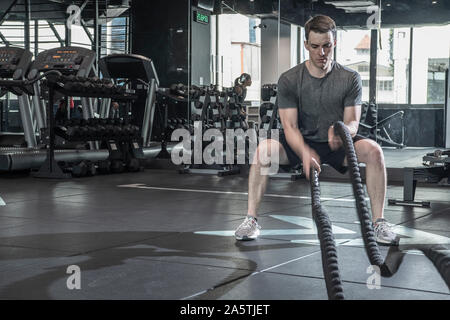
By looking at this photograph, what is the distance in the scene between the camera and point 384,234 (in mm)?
2740

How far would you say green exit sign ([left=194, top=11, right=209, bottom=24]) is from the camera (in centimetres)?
846

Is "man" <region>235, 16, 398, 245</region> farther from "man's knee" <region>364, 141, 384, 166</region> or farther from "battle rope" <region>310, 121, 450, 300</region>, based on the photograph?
"battle rope" <region>310, 121, 450, 300</region>

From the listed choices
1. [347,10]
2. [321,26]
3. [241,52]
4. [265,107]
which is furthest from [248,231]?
[241,52]

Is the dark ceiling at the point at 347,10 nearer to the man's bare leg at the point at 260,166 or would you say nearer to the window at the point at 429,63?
the window at the point at 429,63

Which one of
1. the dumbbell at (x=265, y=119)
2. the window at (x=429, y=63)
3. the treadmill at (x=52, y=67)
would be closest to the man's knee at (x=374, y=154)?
the dumbbell at (x=265, y=119)

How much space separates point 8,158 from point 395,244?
14.4 ft

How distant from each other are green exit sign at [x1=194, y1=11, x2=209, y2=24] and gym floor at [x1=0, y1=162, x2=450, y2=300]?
4174 mm

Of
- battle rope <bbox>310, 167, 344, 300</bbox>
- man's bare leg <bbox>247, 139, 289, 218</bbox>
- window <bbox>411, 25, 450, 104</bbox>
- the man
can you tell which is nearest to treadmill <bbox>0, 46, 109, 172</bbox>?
window <bbox>411, 25, 450, 104</bbox>

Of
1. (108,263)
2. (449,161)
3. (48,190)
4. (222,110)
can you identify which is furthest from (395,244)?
(222,110)

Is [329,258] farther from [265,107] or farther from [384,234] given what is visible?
[265,107]

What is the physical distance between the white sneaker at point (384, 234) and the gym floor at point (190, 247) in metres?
0.07

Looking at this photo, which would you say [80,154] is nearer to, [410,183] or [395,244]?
[410,183]

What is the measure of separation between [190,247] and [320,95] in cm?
90

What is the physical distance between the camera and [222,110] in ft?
23.2
